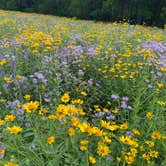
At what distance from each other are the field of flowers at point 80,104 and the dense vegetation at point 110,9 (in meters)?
20.3

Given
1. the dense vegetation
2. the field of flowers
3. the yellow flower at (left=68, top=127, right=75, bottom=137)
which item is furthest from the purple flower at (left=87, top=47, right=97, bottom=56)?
the dense vegetation

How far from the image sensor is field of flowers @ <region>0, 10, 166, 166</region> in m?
2.14

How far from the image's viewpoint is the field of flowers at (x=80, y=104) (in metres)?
2.14

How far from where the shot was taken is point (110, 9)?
28125 millimetres

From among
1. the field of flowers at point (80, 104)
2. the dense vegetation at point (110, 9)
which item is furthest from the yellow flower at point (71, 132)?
the dense vegetation at point (110, 9)

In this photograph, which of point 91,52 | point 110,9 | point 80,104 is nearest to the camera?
point 80,104

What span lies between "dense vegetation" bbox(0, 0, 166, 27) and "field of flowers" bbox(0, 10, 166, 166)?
66.5ft

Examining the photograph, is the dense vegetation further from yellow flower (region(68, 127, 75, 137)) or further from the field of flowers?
yellow flower (region(68, 127, 75, 137))

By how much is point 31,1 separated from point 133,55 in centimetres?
3713

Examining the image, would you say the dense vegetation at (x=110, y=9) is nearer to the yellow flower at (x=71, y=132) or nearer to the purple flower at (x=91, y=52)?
the purple flower at (x=91, y=52)

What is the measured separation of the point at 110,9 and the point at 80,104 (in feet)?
85.2

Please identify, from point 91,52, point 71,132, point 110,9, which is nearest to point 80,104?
point 91,52

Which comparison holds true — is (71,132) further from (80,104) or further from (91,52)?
(91,52)

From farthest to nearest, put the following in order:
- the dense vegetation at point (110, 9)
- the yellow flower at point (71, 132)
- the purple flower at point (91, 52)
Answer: the dense vegetation at point (110, 9), the purple flower at point (91, 52), the yellow flower at point (71, 132)
